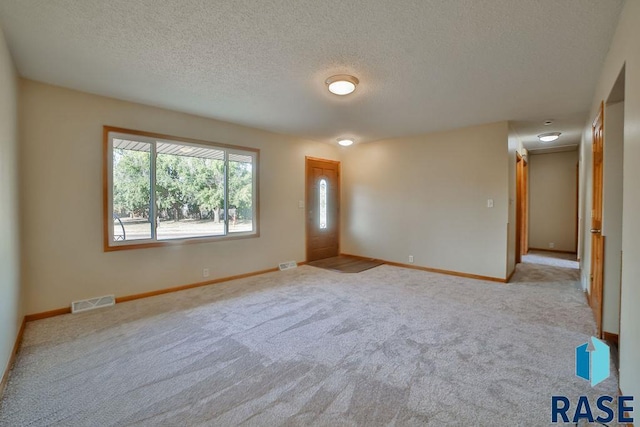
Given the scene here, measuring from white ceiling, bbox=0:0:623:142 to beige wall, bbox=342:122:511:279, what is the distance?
3.62ft

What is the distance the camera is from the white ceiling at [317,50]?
1948mm

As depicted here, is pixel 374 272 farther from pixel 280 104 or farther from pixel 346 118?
pixel 280 104

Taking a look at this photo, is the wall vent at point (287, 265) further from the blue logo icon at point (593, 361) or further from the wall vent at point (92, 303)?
the blue logo icon at point (593, 361)

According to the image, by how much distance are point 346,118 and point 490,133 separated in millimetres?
2335

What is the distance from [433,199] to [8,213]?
Result: 5.48 meters

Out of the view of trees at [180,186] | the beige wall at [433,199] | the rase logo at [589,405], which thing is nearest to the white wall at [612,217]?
the rase logo at [589,405]

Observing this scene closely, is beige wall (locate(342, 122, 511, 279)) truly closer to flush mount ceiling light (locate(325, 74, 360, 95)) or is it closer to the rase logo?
the rase logo

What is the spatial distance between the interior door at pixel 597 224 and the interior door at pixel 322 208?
168 inches

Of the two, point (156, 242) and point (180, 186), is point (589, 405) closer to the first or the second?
point (156, 242)

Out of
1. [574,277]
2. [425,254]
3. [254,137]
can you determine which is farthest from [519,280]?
[254,137]

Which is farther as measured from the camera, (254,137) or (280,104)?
(254,137)

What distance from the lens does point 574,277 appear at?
473 centimetres

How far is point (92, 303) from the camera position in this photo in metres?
3.37

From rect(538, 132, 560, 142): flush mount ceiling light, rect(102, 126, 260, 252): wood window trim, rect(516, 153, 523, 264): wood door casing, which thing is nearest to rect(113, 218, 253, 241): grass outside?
rect(102, 126, 260, 252): wood window trim
